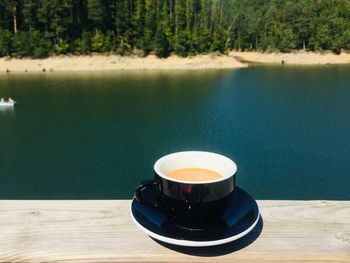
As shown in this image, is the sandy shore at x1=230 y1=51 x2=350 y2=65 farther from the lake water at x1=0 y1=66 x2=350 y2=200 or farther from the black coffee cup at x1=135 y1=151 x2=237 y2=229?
the black coffee cup at x1=135 y1=151 x2=237 y2=229

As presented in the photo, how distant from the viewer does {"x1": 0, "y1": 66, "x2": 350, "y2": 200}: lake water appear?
43.4 ft

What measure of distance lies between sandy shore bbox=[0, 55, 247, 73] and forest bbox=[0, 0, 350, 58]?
1500 millimetres

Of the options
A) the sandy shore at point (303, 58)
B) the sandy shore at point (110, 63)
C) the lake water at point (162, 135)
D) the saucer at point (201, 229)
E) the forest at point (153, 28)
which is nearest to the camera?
the saucer at point (201, 229)

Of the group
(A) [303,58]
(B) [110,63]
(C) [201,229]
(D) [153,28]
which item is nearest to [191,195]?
(C) [201,229]

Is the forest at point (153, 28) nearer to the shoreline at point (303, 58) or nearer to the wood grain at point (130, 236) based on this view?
the shoreline at point (303, 58)

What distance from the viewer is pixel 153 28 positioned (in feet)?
186

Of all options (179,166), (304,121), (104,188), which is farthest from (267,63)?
(179,166)

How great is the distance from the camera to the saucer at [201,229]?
1109 millimetres

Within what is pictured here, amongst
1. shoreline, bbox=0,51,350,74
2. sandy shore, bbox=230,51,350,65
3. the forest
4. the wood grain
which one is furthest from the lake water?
sandy shore, bbox=230,51,350,65

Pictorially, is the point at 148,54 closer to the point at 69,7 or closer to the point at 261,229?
the point at 69,7

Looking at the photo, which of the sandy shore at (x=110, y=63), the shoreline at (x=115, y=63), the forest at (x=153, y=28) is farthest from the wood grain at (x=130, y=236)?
the forest at (x=153, y=28)

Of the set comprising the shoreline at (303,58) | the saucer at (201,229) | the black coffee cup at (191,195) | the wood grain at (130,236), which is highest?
the black coffee cup at (191,195)

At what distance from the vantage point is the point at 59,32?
53.0 meters

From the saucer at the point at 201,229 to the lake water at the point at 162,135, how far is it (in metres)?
11.3
